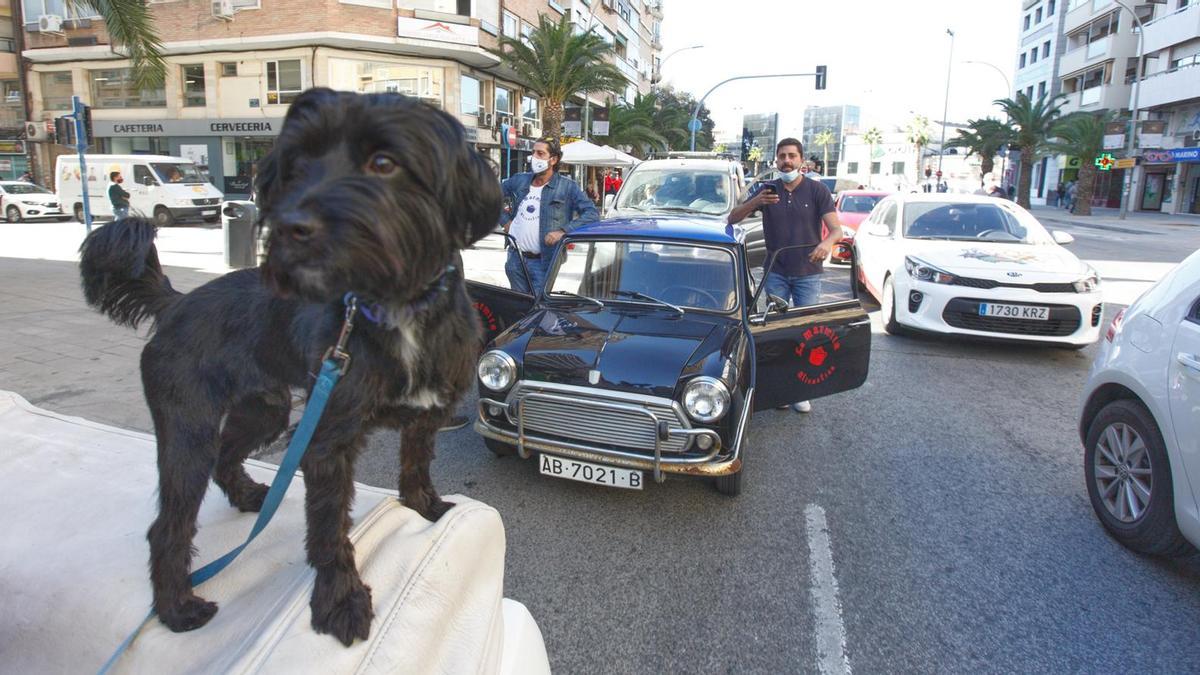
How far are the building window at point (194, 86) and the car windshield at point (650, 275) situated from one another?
3286 centimetres

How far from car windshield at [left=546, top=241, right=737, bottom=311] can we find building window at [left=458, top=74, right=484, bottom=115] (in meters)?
28.6

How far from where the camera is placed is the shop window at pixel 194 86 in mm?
31219

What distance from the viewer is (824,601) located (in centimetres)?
314

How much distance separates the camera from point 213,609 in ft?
5.01

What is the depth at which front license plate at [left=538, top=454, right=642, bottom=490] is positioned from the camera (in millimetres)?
3807

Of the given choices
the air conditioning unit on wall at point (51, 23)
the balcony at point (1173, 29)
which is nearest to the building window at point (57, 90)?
the air conditioning unit on wall at point (51, 23)

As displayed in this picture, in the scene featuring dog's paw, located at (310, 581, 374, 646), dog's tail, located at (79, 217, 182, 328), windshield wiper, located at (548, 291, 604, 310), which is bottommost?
dog's paw, located at (310, 581, 374, 646)

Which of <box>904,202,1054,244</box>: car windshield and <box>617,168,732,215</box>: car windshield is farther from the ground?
<box>617,168,732,215</box>: car windshield

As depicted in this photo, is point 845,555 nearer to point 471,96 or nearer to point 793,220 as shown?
point 793,220

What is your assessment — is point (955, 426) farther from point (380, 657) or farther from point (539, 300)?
point (380, 657)

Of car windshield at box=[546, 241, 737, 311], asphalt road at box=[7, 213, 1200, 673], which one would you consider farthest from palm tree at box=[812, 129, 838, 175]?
car windshield at box=[546, 241, 737, 311]

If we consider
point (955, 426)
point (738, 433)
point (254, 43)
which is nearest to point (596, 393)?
point (738, 433)

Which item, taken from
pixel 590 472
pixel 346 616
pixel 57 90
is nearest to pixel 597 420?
pixel 590 472

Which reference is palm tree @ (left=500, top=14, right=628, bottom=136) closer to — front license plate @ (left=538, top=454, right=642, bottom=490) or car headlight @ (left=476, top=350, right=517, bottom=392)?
car headlight @ (left=476, top=350, right=517, bottom=392)
